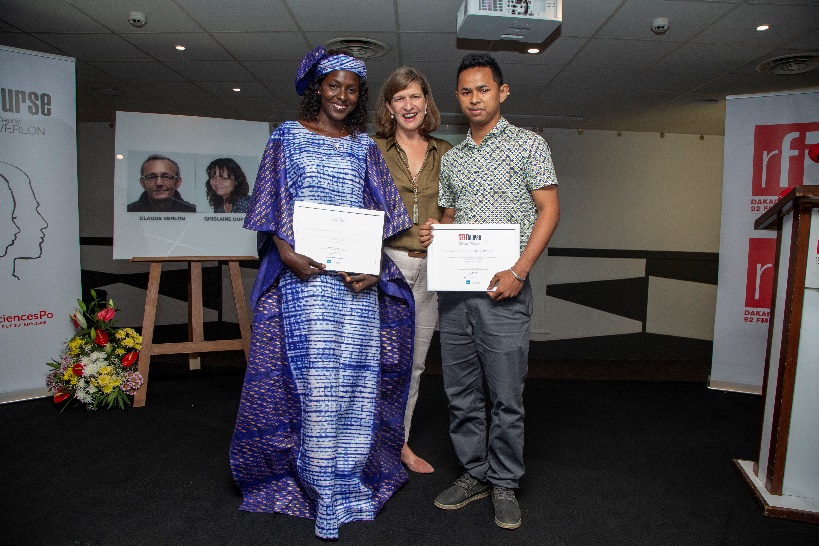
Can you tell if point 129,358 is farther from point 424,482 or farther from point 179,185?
point 424,482

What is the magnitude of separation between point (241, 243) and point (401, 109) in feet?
7.02

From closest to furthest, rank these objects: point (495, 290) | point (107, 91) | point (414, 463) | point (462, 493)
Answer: point (495, 290) → point (462, 493) → point (414, 463) → point (107, 91)

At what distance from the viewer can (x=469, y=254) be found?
74.5 inches

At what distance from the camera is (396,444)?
7.24ft

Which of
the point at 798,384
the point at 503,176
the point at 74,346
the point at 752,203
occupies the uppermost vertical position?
the point at 752,203

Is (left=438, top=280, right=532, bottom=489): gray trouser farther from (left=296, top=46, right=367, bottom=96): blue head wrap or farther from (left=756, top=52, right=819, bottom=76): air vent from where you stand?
(left=756, top=52, right=819, bottom=76): air vent

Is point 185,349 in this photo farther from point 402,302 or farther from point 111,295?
point 111,295

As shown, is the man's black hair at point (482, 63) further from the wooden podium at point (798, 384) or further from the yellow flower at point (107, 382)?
the yellow flower at point (107, 382)

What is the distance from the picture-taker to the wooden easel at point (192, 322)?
347cm

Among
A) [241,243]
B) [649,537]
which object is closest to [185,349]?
[241,243]

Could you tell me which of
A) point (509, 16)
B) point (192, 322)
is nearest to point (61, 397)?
point (192, 322)

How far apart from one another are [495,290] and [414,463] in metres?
1.02

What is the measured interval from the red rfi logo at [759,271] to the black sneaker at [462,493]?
9.77ft

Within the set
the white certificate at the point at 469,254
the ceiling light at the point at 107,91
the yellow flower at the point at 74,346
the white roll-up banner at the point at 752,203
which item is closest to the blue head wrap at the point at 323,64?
the white certificate at the point at 469,254
